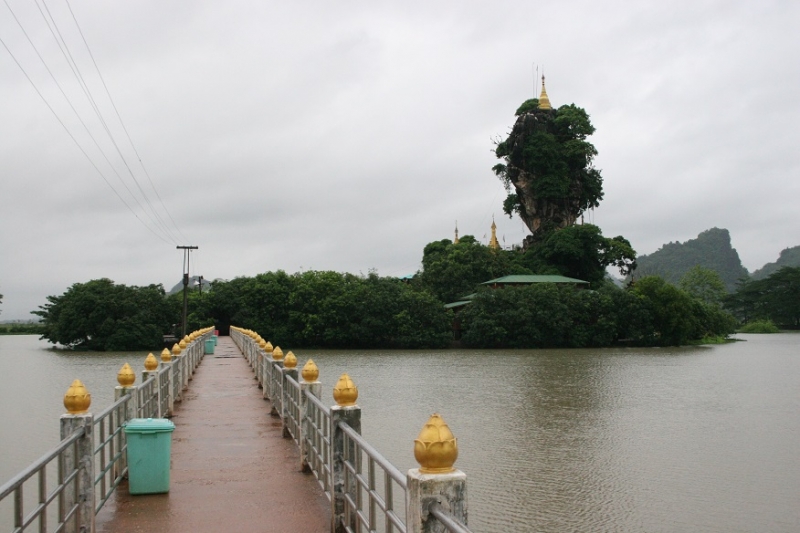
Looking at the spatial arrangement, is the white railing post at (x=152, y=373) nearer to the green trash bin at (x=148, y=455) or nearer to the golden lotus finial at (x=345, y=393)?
the green trash bin at (x=148, y=455)

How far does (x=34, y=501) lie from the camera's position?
11.4 metres

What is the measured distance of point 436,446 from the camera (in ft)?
11.0

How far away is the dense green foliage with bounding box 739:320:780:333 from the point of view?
79000 millimetres

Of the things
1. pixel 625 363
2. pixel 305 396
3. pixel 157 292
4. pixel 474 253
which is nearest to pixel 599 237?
pixel 474 253

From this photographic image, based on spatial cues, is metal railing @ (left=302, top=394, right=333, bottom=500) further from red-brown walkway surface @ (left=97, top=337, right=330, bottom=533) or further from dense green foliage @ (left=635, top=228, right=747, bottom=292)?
dense green foliage @ (left=635, top=228, right=747, bottom=292)

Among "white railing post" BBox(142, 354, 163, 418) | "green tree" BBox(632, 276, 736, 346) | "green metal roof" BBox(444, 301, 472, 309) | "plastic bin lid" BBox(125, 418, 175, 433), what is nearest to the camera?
"plastic bin lid" BBox(125, 418, 175, 433)

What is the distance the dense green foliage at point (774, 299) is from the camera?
269ft

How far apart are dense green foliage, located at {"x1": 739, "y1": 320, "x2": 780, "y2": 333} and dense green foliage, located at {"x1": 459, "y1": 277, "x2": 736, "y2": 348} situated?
3053cm

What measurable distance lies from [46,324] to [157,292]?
899 cm

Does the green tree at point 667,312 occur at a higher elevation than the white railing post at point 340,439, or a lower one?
higher

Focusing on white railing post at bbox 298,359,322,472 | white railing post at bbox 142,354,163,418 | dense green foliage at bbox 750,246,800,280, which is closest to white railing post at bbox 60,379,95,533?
white railing post at bbox 298,359,322,472

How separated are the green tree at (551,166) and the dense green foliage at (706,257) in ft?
292

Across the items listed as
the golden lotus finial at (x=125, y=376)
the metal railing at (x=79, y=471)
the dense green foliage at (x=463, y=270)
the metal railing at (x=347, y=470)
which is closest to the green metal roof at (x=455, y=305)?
the dense green foliage at (x=463, y=270)

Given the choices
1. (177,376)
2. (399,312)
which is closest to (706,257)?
(399,312)
